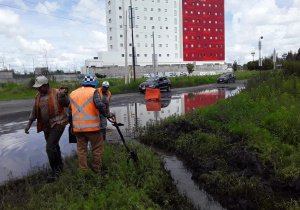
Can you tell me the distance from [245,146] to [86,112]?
368cm

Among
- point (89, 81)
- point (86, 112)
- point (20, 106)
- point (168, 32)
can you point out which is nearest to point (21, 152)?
point (86, 112)

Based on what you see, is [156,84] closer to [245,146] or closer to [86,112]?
[245,146]

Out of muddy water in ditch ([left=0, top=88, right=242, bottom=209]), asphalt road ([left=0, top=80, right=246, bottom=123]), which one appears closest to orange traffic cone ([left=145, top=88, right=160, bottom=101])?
asphalt road ([left=0, top=80, right=246, bottom=123])

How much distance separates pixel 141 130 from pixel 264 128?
3898mm

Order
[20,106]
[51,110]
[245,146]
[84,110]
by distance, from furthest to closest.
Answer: [20,106] < [245,146] < [51,110] < [84,110]

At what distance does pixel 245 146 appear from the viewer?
6.84m

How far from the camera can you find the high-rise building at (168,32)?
275 feet

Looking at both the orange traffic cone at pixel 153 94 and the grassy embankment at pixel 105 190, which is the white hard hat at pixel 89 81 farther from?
the orange traffic cone at pixel 153 94

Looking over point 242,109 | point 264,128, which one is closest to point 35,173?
point 264,128

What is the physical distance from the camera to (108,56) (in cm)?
8319

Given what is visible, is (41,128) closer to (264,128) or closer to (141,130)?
(141,130)

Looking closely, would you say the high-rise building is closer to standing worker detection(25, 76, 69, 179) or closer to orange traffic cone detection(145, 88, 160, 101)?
orange traffic cone detection(145, 88, 160, 101)

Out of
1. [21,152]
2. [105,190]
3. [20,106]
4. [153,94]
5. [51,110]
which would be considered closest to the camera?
[105,190]

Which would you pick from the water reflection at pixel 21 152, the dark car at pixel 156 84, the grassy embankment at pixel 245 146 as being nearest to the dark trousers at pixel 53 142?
the water reflection at pixel 21 152
